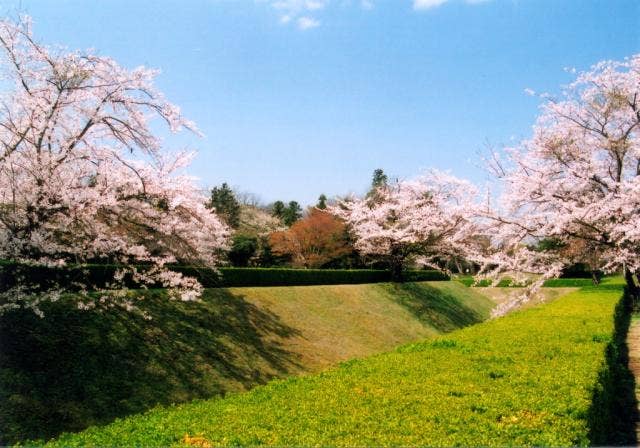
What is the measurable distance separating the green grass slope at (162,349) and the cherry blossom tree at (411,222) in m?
7.05

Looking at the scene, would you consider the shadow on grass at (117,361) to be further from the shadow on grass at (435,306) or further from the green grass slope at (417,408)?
the shadow on grass at (435,306)

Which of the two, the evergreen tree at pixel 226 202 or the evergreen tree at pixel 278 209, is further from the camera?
the evergreen tree at pixel 278 209

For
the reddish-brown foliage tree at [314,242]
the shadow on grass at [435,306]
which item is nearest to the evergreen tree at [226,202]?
the reddish-brown foliage tree at [314,242]

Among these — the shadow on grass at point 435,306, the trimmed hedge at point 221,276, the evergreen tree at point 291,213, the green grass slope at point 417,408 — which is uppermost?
the evergreen tree at point 291,213

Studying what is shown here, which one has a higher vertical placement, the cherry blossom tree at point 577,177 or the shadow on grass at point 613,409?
the cherry blossom tree at point 577,177

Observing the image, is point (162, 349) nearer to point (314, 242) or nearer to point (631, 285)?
point (631, 285)

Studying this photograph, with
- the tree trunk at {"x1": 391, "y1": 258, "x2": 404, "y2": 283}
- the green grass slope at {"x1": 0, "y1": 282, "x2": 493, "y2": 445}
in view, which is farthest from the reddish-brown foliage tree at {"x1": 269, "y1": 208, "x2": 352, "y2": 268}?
the green grass slope at {"x1": 0, "y1": 282, "x2": 493, "y2": 445}

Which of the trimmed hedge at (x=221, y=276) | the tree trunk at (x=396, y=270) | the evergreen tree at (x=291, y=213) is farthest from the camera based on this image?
the evergreen tree at (x=291, y=213)

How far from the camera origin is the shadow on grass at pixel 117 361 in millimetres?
9125

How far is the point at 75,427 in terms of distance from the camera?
897cm

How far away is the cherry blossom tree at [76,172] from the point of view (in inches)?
389

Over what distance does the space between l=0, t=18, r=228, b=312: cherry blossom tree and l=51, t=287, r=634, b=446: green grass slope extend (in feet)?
19.8

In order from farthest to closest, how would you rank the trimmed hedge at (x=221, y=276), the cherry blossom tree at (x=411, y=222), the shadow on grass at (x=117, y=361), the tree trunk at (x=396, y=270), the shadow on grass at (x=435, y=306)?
the tree trunk at (x=396, y=270) → the cherry blossom tree at (x=411, y=222) → the shadow on grass at (x=435, y=306) → the trimmed hedge at (x=221, y=276) → the shadow on grass at (x=117, y=361)

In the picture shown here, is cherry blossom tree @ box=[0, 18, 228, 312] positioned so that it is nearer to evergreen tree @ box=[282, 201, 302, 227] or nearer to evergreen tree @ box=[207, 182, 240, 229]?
evergreen tree @ box=[207, 182, 240, 229]
